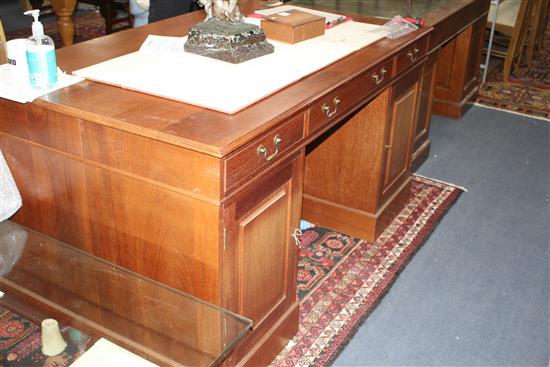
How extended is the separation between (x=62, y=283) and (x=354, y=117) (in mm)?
1507

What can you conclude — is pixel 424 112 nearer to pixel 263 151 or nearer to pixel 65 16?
pixel 263 151

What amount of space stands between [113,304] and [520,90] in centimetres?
425

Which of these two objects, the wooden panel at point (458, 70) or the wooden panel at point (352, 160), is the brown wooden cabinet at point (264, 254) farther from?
the wooden panel at point (458, 70)

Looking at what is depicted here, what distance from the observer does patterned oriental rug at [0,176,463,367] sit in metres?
2.36

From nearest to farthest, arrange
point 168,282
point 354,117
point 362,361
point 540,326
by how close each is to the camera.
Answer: point 168,282, point 362,361, point 540,326, point 354,117

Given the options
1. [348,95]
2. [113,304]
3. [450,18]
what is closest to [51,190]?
[113,304]

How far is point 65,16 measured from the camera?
5164 millimetres

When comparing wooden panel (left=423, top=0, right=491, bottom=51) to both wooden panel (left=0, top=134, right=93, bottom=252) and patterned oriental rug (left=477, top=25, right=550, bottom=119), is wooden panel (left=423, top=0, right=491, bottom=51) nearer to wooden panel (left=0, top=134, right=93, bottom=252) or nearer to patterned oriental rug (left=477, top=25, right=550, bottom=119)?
patterned oriental rug (left=477, top=25, right=550, bottom=119)

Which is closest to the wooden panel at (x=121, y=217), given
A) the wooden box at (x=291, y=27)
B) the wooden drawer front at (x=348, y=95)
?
the wooden drawer front at (x=348, y=95)

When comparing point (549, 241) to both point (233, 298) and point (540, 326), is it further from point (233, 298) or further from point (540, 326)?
point (233, 298)

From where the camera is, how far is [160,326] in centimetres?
157

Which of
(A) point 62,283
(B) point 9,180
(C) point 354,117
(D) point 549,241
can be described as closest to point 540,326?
(D) point 549,241

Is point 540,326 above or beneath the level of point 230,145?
beneath

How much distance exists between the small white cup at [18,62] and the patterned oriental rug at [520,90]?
3.69 metres
